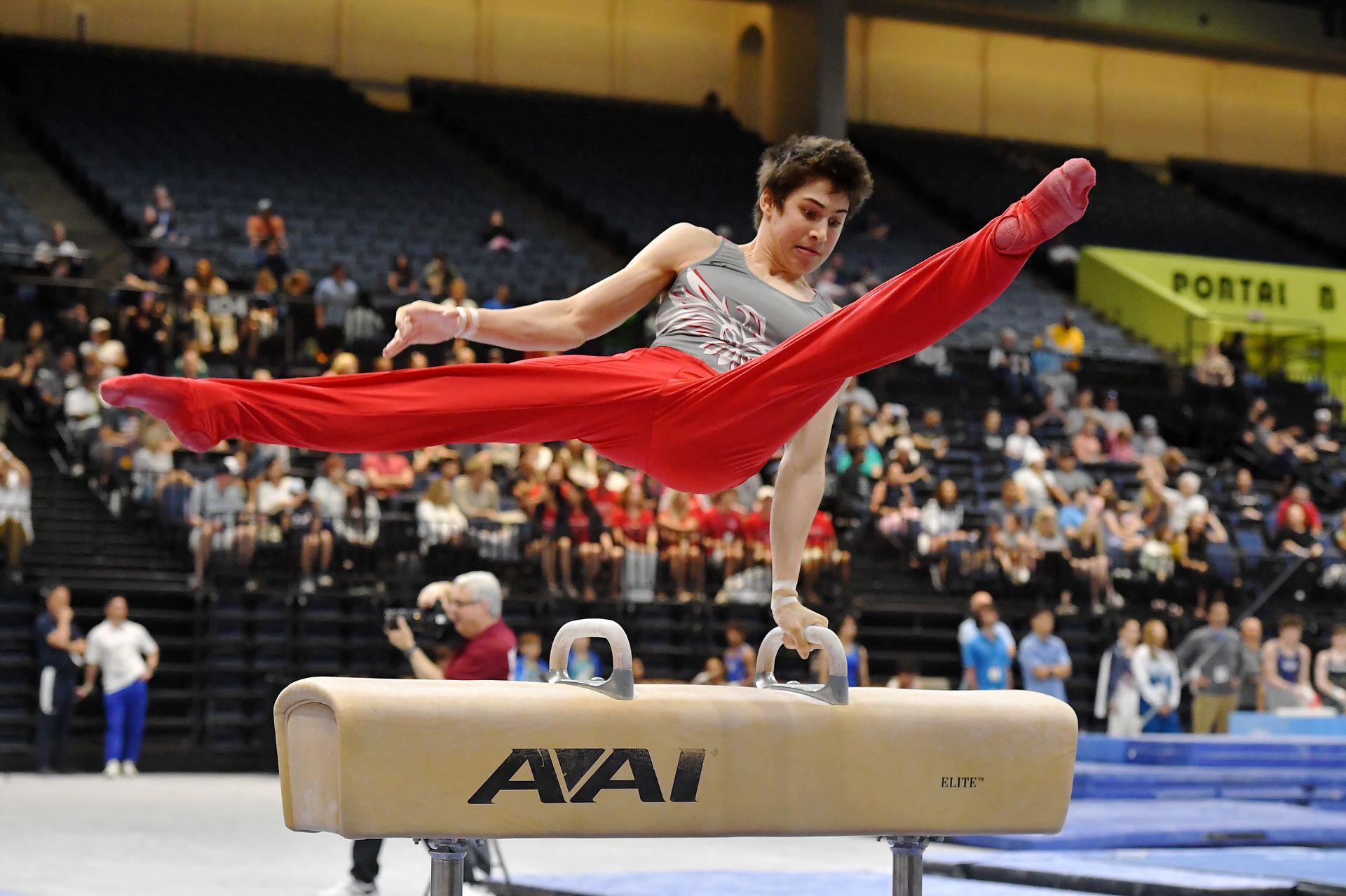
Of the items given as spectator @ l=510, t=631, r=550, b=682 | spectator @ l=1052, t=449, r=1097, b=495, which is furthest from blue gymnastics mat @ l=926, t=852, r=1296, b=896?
spectator @ l=1052, t=449, r=1097, b=495

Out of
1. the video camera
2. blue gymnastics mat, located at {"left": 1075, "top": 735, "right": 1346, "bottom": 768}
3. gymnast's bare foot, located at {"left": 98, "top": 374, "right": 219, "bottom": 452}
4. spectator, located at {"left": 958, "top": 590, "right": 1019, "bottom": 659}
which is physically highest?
gymnast's bare foot, located at {"left": 98, "top": 374, "right": 219, "bottom": 452}

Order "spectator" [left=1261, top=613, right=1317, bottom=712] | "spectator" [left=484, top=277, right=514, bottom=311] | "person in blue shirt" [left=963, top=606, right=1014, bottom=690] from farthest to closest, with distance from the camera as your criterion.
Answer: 1. "spectator" [left=484, top=277, right=514, bottom=311]
2. "spectator" [left=1261, top=613, right=1317, bottom=712]
3. "person in blue shirt" [left=963, top=606, right=1014, bottom=690]

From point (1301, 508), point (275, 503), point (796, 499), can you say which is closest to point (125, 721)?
point (275, 503)

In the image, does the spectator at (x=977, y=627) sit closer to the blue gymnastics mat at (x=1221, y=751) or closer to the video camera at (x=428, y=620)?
the blue gymnastics mat at (x=1221, y=751)

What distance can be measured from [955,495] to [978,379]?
10.3 feet

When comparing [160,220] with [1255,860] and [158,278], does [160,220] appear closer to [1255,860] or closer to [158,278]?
[158,278]

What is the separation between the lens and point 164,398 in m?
3.24

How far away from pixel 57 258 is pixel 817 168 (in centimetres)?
1106

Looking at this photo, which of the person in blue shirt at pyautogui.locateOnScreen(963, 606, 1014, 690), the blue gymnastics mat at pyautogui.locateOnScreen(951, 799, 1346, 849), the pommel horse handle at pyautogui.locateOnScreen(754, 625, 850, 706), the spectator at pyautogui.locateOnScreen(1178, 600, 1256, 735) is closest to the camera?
the pommel horse handle at pyautogui.locateOnScreen(754, 625, 850, 706)

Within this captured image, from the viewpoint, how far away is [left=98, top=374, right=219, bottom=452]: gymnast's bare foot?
10.6 ft

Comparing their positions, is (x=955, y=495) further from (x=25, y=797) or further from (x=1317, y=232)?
(x=1317, y=232)

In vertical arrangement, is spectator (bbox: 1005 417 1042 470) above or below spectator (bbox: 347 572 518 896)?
above

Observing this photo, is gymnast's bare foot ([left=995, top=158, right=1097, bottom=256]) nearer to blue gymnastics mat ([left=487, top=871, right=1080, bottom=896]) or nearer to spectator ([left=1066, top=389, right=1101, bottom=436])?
blue gymnastics mat ([left=487, top=871, right=1080, bottom=896])

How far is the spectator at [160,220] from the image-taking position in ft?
47.8
